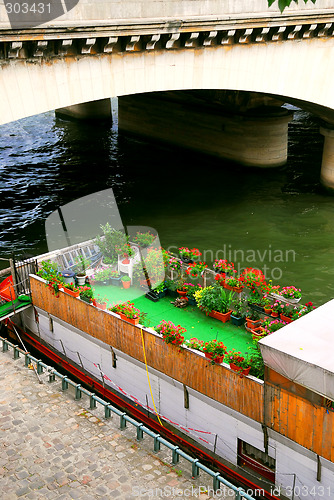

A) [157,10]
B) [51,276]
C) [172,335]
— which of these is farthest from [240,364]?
[157,10]

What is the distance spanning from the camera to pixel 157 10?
66.3 ft

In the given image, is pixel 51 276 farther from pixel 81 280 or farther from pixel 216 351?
pixel 216 351

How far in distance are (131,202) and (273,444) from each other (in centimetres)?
1892

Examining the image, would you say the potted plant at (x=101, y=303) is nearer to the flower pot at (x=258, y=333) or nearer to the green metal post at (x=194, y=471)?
the flower pot at (x=258, y=333)

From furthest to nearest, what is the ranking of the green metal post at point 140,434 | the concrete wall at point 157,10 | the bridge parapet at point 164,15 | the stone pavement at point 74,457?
the concrete wall at point 157,10, the bridge parapet at point 164,15, the green metal post at point 140,434, the stone pavement at point 74,457

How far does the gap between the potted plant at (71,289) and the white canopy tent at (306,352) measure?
6.20 m

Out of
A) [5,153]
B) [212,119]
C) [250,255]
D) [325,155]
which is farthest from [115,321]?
[5,153]

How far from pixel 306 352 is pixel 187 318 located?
17.2 ft

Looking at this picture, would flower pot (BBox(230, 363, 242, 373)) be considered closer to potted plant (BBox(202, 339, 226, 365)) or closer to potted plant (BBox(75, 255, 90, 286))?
potted plant (BBox(202, 339, 226, 365))

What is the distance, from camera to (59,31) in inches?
711

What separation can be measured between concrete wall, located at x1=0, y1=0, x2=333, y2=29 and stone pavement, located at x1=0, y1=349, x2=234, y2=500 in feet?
32.3

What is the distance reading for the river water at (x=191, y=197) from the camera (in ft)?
82.3

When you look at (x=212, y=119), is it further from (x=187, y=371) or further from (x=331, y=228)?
(x=187, y=371)

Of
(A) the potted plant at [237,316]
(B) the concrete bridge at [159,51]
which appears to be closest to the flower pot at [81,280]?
(A) the potted plant at [237,316]
